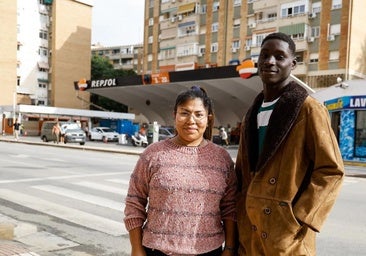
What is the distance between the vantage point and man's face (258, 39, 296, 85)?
1.85 metres

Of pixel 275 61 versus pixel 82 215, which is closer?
pixel 275 61

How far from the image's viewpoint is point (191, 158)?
201 centimetres

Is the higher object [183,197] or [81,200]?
[183,197]

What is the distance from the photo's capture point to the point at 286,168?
5.69 ft

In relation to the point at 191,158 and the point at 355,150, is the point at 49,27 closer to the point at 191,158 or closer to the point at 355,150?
the point at 355,150

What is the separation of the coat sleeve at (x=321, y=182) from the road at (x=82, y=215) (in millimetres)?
3233

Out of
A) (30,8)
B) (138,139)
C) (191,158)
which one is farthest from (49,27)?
(191,158)

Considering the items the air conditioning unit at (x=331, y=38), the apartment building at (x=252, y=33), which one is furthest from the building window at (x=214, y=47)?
the air conditioning unit at (x=331, y=38)

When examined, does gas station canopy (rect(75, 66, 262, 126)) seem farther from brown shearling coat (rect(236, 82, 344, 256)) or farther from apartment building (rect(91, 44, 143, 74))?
apartment building (rect(91, 44, 143, 74))

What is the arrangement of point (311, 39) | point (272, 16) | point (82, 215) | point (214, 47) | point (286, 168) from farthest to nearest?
point (214, 47), point (272, 16), point (311, 39), point (82, 215), point (286, 168)

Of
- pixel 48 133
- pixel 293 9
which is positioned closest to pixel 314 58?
pixel 293 9

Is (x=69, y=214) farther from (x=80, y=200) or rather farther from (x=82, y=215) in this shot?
(x=80, y=200)

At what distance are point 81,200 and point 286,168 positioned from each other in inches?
248

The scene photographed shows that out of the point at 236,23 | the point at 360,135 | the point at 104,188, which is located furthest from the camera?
the point at 236,23
